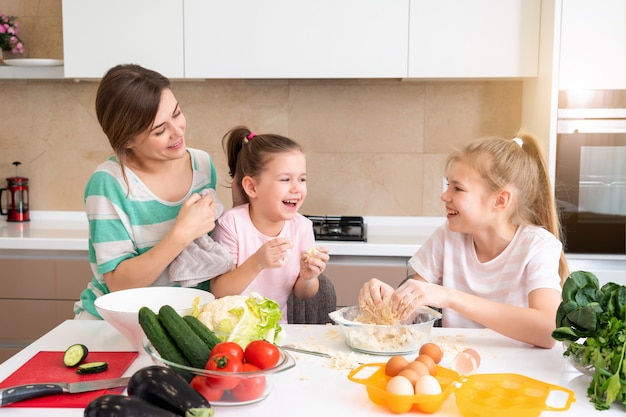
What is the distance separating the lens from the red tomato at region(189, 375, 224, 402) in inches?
41.5

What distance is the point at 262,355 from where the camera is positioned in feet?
3.58

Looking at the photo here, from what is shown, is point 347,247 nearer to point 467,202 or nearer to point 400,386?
point 467,202

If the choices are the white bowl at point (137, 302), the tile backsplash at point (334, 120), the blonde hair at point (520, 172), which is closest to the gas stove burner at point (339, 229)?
the tile backsplash at point (334, 120)

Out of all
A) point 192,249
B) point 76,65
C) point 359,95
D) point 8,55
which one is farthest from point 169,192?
point 8,55

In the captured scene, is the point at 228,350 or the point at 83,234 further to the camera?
the point at 83,234

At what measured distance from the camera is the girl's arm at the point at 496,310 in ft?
4.76

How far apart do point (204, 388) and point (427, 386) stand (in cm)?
36

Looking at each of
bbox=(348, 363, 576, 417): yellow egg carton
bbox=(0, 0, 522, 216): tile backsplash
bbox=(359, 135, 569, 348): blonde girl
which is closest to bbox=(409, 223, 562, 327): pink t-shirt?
bbox=(359, 135, 569, 348): blonde girl

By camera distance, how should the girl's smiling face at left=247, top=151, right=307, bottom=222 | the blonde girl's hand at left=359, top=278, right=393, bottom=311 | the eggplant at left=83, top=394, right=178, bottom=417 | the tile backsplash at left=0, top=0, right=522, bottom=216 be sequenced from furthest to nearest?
the tile backsplash at left=0, top=0, right=522, bottom=216 < the girl's smiling face at left=247, top=151, right=307, bottom=222 < the blonde girl's hand at left=359, top=278, right=393, bottom=311 < the eggplant at left=83, top=394, right=178, bottom=417

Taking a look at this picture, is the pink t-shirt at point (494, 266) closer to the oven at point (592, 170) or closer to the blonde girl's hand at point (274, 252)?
the blonde girl's hand at point (274, 252)

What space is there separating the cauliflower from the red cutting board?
195 mm

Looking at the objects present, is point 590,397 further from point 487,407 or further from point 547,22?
point 547,22

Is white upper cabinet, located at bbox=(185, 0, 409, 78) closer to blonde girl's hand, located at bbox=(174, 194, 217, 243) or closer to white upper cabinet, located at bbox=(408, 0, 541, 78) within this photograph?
white upper cabinet, located at bbox=(408, 0, 541, 78)

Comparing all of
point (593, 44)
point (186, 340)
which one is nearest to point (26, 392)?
point (186, 340)
